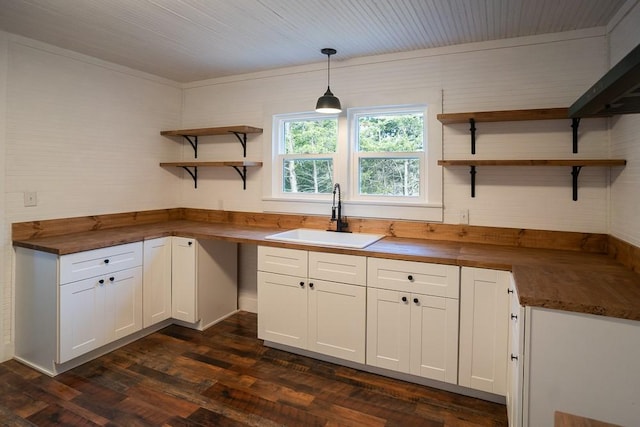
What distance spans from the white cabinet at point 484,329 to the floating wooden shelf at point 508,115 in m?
1.08

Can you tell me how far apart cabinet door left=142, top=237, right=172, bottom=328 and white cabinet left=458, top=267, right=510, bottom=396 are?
7.91 feet

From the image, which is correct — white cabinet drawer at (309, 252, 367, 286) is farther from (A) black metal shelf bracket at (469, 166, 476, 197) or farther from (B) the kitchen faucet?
(A) black metal shelf bracket at (469, 166, 476, 197)

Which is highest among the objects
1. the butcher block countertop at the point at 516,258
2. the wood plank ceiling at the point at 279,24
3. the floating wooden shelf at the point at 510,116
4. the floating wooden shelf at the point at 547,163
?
the wood plank ceiling at the point at 279,24

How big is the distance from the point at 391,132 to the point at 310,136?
77cm

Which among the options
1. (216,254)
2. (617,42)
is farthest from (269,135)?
(617,42)

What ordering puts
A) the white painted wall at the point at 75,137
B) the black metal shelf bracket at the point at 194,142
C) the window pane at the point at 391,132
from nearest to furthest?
the white painted wall at the point at 75,137
the window pane at the point at 391,132
the black metal shelf bracket at the point at 194,142

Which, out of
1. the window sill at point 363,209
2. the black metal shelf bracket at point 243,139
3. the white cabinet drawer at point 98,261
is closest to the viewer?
the white cabinet drawer at point 98,261

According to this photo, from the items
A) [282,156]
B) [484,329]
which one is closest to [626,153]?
[484,329]

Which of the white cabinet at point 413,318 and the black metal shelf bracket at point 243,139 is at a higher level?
the black metal shelf bracket at point 243,139

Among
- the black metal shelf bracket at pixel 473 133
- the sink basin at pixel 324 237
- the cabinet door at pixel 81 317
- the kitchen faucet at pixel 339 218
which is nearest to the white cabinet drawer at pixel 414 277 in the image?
the sink basin at pixel 324 237

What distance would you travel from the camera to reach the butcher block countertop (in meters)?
1.55

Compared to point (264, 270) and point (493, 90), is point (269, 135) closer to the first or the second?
point (264, 270)

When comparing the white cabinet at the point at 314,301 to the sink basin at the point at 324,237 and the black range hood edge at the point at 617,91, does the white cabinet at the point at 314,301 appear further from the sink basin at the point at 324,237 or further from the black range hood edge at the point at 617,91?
the black range hood edge at the point at 617,91

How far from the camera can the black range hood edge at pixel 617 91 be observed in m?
0.95
